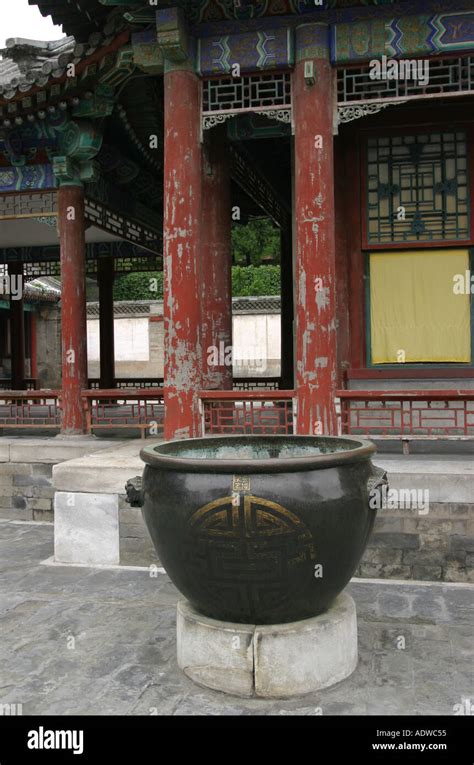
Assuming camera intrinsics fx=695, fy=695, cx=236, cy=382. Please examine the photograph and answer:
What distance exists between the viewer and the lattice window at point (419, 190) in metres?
7.72

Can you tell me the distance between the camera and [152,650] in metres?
3.99

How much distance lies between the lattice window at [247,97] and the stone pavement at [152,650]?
166 inches

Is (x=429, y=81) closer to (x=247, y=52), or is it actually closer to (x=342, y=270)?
(x=247, y=52)

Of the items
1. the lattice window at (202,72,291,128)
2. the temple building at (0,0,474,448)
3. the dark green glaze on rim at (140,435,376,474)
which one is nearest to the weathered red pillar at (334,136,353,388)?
the temple building at (0,0,474,448)

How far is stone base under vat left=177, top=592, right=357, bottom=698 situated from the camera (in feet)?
11.1

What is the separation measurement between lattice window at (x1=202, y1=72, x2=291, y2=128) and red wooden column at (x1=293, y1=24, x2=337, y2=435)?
0.85 ft

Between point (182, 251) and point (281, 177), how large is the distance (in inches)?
194

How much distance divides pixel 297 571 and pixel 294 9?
5.22 meters

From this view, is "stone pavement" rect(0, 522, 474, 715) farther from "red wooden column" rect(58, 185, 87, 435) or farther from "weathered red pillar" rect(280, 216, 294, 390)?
"weathered red pillar" rect(280, 216, 294, 390)

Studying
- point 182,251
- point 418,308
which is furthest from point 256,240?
point 182,251

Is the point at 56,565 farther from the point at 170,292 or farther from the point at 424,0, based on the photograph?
the point at 424,0

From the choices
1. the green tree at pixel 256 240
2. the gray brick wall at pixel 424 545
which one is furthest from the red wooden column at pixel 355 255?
the green tree at pixel 256 240

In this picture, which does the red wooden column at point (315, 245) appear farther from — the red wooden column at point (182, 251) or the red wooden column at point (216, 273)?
the red wooden column at point (216, 273)
